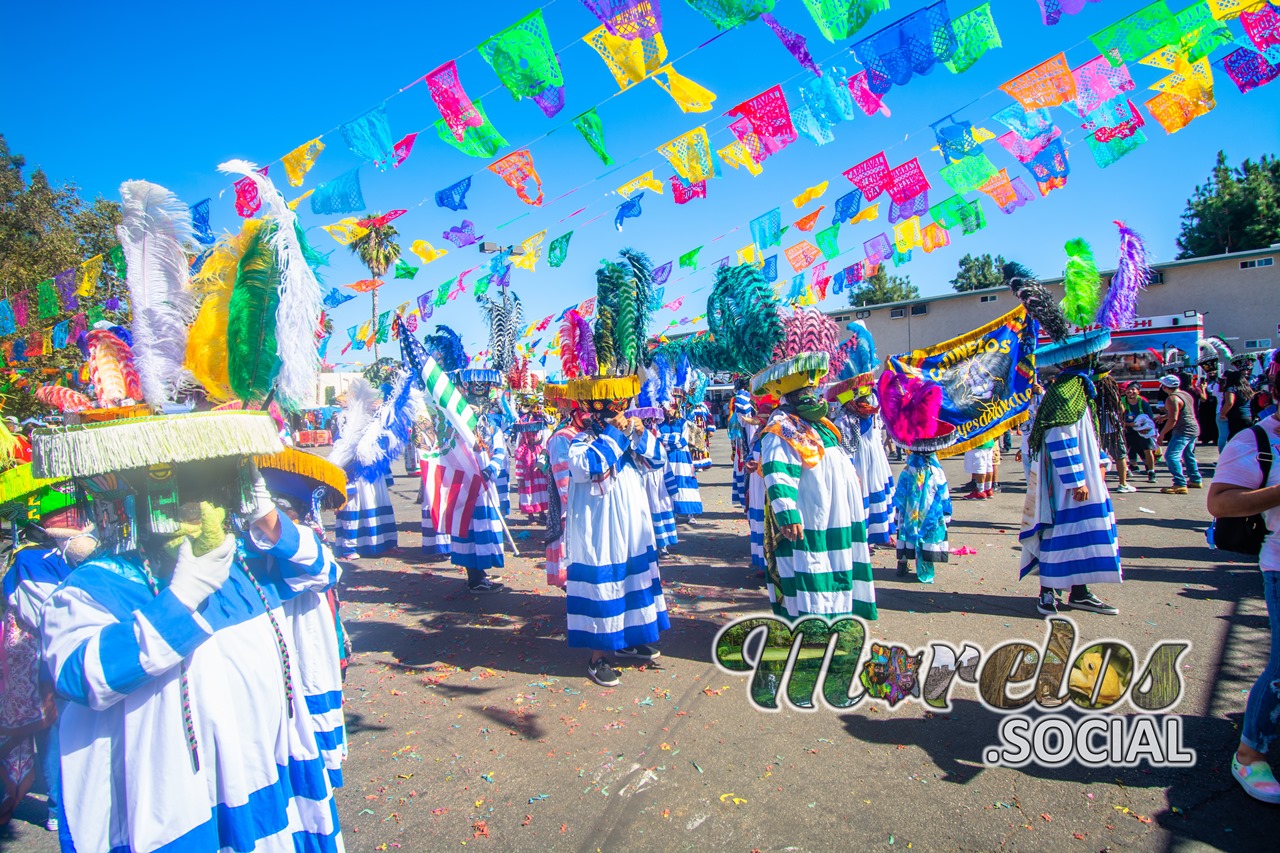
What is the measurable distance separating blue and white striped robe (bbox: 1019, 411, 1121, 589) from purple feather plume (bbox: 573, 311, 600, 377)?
3519 millimetres

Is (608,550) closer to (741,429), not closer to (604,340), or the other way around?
(604,340)

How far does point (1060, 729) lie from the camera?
11.1 ft

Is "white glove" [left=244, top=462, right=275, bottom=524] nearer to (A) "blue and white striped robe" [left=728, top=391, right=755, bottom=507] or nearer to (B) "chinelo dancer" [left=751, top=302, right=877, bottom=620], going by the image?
(B) "chinelo dancer" [left=751, top=302, right=877, bottom=620]

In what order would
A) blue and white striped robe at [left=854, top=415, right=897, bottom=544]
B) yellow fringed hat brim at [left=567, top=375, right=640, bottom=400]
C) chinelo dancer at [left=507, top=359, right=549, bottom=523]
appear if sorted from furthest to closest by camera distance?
1. chinelo dancer at [left=507, top=359, right=549, bottom=523]
2. blue and white striped robe at [left=854, top=415, right=897, bottom=544]
3. yellow fringed hat brim at [left=567, top=375, right=640, bottom=400]

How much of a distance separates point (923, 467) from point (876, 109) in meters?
3.51

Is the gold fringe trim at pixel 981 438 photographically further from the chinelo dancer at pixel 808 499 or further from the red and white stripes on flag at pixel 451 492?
the red and white stripes on flag at pixel 451 492

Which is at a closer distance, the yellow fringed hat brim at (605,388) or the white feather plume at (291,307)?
the white feather plume at (291,307)

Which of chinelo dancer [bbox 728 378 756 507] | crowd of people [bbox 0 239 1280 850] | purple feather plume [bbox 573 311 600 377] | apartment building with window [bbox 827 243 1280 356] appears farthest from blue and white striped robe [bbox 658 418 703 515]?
apartment building with window [bbox 827 243 1280 356]

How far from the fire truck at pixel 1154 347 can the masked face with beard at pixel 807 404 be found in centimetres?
1899

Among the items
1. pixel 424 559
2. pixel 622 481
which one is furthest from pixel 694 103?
pixel 424 559

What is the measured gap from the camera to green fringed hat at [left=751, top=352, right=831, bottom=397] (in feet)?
13.1

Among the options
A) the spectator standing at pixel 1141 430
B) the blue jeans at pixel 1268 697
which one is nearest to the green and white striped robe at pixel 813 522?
the blue jeans at pixel 1268 697

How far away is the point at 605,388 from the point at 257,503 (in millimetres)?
2517

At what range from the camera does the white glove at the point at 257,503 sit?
204 cm
